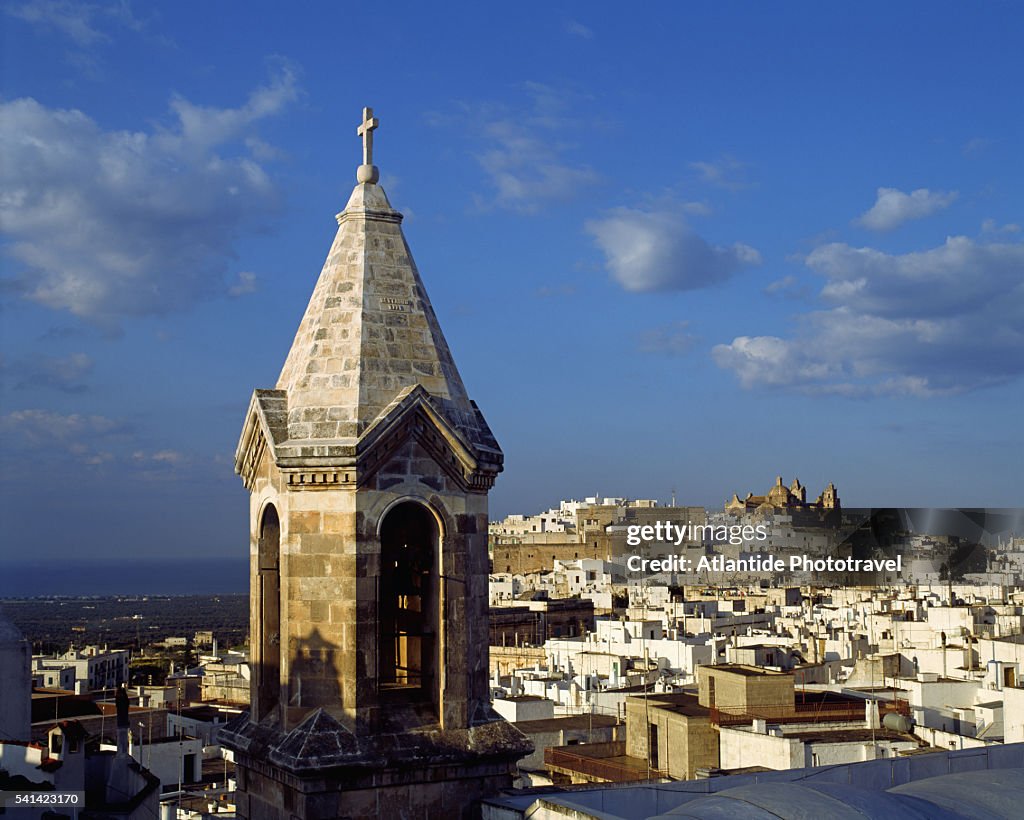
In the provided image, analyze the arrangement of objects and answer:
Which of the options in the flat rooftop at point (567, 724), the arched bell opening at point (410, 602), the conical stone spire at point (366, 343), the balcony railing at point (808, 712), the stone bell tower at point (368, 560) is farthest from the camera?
the flat rooftop at point (567, 724)

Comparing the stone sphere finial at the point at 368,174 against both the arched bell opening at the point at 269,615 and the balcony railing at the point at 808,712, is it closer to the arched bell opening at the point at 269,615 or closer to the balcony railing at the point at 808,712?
the arched bell opening at the point at 269,615

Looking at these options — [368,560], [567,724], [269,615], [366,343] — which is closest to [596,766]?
[567,724]

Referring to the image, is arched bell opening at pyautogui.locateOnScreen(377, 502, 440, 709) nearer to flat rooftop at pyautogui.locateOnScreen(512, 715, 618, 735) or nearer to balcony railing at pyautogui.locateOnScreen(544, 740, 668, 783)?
balcony railing at pyautogui.locateOnScreen(544, 740, 668, 783)

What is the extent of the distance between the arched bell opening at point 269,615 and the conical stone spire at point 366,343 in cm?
100

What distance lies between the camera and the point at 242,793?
10500mm

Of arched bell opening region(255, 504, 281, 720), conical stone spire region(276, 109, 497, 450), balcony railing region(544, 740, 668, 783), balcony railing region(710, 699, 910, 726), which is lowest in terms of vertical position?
balcony railing region(544, 740, 668, 783)

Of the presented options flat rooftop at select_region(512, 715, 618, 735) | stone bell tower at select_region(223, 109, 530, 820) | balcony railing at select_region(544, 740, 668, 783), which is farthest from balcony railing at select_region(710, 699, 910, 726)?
stone bell tower at select_region(223, 109, 530, 820)

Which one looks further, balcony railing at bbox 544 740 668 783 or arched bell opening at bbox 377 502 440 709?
balcony railing at bbox 544 740 668 783

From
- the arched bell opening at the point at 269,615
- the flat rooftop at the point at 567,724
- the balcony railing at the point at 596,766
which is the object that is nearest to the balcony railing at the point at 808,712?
the balcony railing at the point at 596,766

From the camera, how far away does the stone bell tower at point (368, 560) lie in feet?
31.8

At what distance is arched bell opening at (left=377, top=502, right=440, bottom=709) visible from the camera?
1027cm

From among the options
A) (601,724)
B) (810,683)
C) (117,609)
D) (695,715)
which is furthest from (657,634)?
(117,609)

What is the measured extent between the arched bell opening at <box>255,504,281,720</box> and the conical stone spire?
39.3 inches

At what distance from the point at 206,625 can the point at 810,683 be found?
97.5 metres
